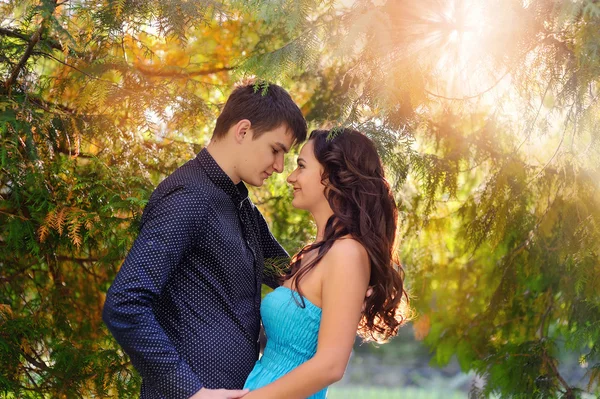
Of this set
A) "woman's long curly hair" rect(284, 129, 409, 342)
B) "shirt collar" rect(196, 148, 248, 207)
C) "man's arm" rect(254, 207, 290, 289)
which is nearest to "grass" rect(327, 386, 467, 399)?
"man's arm" rect(254, 207, 290, 289)

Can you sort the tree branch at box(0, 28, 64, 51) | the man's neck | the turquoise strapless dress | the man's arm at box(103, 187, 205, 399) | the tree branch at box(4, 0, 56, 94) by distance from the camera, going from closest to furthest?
the man's arm at box(103, 187, 205, 399) < the turquoise strapless dress < the man's neck < the tree branch at box(4, 0, 56, 94) < the tree branch at box(0, 28, 64, 51)

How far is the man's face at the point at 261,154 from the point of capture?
2639mm

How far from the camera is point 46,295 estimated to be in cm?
396

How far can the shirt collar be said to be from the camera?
2590 mm

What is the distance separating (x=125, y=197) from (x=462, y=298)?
2.67 m

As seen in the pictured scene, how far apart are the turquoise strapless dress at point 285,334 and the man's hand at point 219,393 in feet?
0.41

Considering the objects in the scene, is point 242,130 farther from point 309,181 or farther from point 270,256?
point 270,256

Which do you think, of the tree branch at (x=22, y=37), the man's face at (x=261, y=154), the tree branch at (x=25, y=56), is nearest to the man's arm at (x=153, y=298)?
the man's face at (x=261, y=154)

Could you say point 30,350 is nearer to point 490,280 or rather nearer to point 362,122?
point 362,122

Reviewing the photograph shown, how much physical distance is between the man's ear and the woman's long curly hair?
25 centimetres

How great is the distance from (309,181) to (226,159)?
29cm

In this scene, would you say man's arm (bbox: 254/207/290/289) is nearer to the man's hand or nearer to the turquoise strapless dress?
the turquoise strapless dress

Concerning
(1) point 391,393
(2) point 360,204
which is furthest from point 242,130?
(1) point 391,393

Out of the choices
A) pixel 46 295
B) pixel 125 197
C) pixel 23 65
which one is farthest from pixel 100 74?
pixel 46 295
